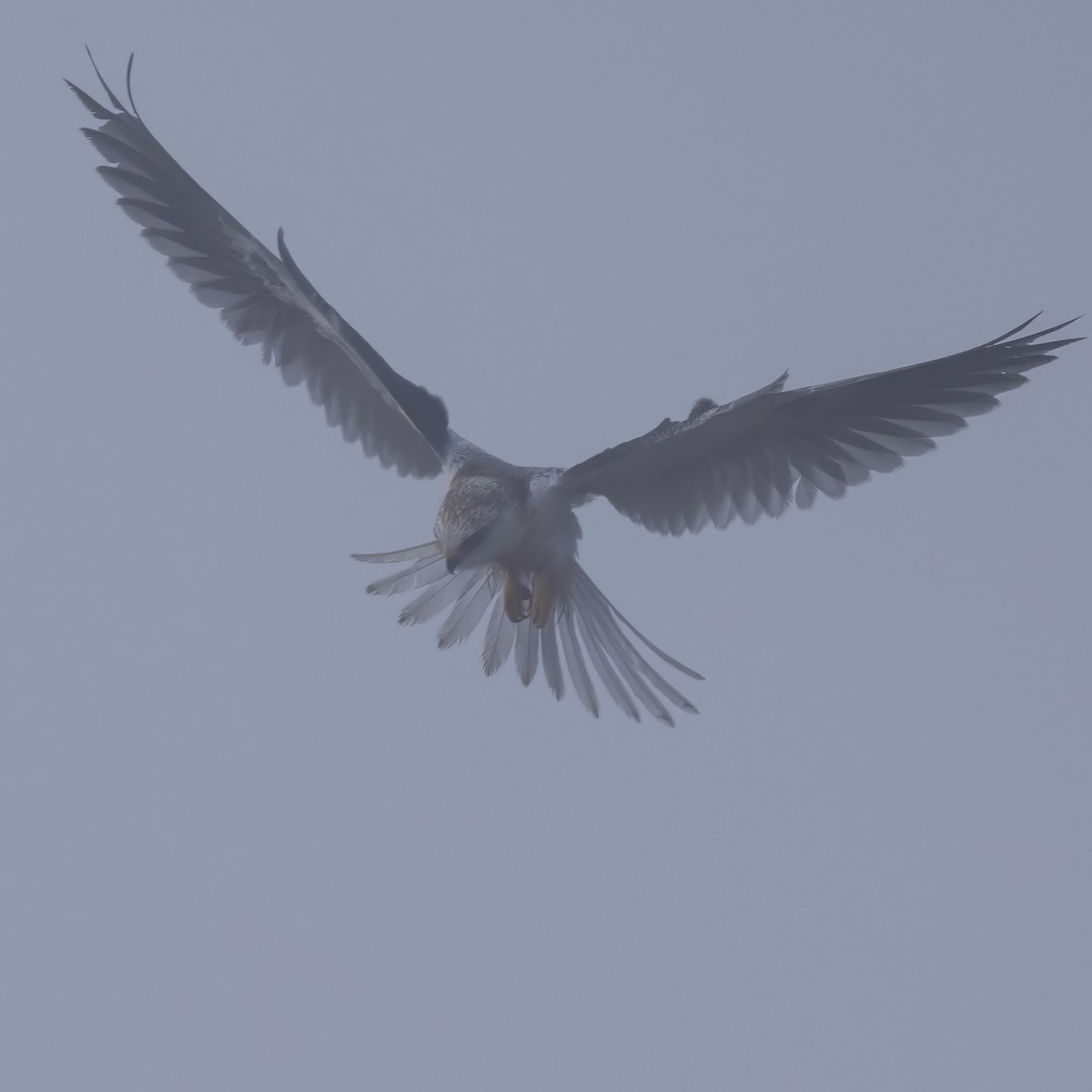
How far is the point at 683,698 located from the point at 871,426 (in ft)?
5.04

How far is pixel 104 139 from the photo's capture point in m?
7.72

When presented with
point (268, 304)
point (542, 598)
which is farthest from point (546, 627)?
point (268, 304)

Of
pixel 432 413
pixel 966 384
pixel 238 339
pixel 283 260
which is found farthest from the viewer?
pixel 238 339

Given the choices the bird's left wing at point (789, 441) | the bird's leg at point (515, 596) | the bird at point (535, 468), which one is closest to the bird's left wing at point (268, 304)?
the bird at point (535, 468)

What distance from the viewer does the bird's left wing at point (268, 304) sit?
749cm

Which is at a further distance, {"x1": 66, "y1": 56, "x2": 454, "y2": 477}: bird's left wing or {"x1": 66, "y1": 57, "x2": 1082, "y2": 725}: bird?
{"x1": 66, "y1": 56, "x2": 454, "y2": 477}: bird's left wing

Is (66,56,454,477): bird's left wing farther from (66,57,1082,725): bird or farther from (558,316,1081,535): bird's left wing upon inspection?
(558,316,1081,535): bird's left wing

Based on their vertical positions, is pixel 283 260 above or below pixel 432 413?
above

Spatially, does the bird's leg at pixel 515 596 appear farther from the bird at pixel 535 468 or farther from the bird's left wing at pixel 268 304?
the bird's left wing at pixel 268 304

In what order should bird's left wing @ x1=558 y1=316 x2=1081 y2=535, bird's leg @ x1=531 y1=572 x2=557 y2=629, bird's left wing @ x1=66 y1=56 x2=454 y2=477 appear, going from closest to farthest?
bird's left wing @ x1=558 y1=316 x2=1081 y2=535, bird's leg @ x1=531 y1=572 x2=557 y2=629, bird's left wing @ x1=66 y1=56 x2=454 y2=477

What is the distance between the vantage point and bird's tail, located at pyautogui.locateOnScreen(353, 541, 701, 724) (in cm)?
725

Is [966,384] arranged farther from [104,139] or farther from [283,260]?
[104,139]

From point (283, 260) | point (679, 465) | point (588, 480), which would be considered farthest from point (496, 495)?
point (283, 260)

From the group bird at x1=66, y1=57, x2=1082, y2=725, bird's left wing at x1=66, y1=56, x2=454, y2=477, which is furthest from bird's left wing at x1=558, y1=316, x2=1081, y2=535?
bird's left wing at x1=66, y1=56, x2=454, y2=477
